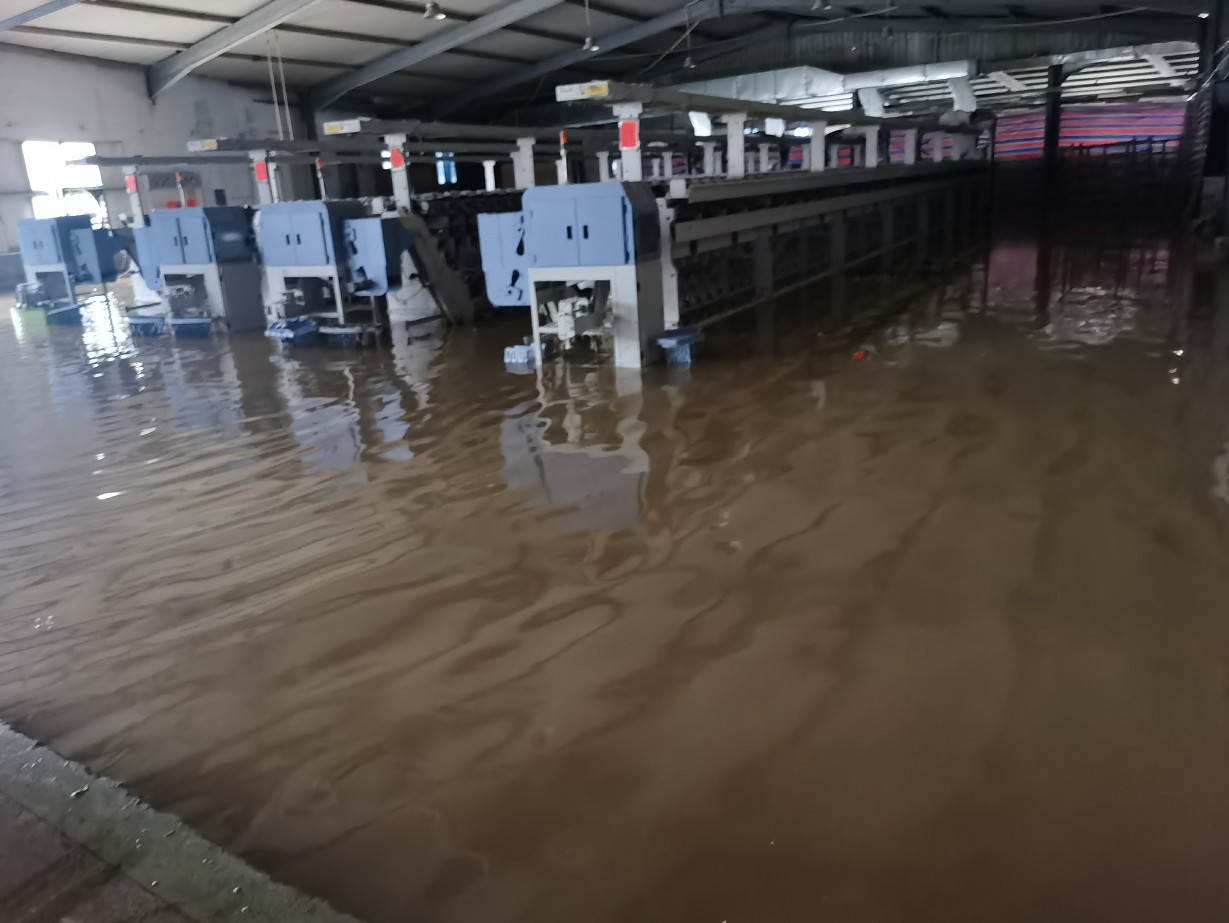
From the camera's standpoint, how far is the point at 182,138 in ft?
39.7

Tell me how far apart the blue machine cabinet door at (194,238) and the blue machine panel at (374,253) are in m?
1.57

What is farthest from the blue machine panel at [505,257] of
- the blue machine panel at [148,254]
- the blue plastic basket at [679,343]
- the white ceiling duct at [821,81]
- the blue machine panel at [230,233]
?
the white ceiling duct at [821,81]

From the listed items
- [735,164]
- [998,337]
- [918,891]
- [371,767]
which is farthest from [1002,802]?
[735,164]

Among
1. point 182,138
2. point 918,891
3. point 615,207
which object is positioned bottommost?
point 918,891

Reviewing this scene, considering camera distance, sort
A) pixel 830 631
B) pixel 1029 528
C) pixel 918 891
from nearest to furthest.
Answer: pixel 918 891 → pixel 830 631 → pixel 1029 528

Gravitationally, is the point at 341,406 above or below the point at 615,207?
below

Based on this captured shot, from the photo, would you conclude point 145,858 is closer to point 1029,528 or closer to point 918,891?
point 918,891

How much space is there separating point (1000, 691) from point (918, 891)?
636mm

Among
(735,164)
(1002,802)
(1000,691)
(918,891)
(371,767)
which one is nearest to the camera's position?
(918,891)

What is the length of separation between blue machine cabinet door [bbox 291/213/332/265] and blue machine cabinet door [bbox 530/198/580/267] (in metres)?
2.28

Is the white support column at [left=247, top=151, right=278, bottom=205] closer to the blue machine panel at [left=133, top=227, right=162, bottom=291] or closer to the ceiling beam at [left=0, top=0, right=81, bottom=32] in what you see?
the blue machine panel at [left=133, top=227, right=162, bottom=291]

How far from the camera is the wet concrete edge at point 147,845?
142cm

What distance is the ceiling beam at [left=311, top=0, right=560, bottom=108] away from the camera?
1120cm

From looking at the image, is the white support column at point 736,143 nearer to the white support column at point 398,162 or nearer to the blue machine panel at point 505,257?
the blue machine panel at point 505,257
